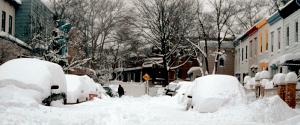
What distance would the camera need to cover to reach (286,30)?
31.4 metres

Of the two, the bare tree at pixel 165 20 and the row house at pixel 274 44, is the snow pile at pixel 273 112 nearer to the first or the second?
the row house at pixel 274 44

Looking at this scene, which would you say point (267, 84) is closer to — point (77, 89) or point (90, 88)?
point (77, 89)

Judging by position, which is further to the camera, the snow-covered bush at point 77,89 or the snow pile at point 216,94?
the snow-covered bush at point 77,89

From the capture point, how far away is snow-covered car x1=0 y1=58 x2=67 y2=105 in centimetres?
1619

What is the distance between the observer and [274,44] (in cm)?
3491

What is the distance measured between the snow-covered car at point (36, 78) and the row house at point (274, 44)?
1386 centimetres

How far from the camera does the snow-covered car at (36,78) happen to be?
637 inches

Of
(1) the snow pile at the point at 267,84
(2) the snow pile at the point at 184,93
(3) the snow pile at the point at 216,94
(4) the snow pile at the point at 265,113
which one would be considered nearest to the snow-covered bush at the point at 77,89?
(2) the snow pile at the point at 184,93

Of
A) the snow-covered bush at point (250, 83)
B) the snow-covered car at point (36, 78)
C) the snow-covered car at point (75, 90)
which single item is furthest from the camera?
the snow-covered bush at point (250, 83)

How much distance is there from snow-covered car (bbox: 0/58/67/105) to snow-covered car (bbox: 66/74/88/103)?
4769 millimetres

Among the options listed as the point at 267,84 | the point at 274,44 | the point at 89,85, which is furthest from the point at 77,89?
the point at 274,44

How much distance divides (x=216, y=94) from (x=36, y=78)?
614 cm

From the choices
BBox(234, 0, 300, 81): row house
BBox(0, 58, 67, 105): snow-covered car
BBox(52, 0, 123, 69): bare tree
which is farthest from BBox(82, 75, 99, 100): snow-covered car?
BBox(52, 0, 123, 69): bare tree

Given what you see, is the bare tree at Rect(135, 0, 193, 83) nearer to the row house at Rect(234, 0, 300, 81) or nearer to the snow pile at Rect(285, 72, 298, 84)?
the row house at Rect(234, 0, 300, 81)
